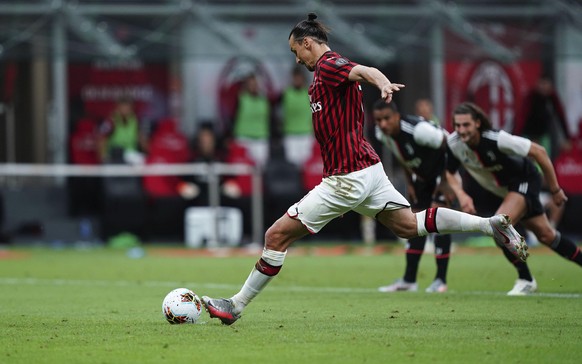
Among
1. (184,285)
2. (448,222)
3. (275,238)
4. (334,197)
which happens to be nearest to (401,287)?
(184,285)

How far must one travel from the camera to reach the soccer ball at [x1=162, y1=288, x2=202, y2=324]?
9094mm

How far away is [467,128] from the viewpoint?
1174cm

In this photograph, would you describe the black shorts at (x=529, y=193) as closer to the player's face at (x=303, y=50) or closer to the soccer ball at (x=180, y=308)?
the player's face at (x=303, y=50)

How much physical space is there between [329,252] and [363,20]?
16.2ft

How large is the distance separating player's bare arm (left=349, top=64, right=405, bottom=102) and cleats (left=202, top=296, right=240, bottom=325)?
1.96 meters

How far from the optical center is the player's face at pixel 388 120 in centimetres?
1257

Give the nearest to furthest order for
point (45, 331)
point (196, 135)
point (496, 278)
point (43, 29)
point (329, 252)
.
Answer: point (45, 331) → point (496, 278) → point (329, 252) → point (43, 29) → point (196, 135)

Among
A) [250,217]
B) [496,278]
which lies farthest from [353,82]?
[250,217]

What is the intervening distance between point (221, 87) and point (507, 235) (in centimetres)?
1474

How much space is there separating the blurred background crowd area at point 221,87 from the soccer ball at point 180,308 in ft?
42.8

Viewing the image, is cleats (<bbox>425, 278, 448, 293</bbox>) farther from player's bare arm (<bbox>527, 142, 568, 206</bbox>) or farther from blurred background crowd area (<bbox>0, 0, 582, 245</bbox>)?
blurred background crowd area (<bbox>0, 0, 582, 245</bbox>)

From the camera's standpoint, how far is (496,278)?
1420 centimetres

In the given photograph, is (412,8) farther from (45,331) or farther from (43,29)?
(45,331)

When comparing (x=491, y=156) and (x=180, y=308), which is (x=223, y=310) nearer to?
(x=180, y=308)
